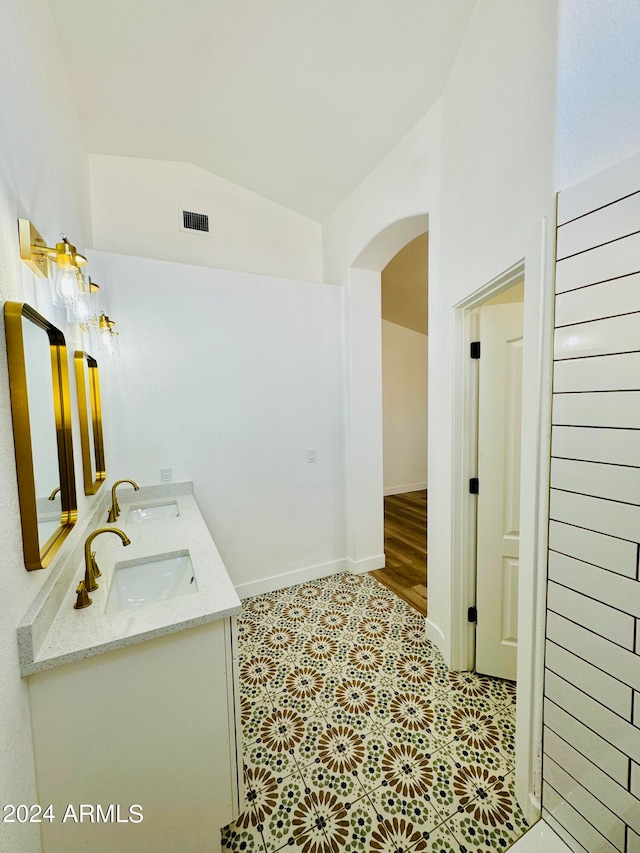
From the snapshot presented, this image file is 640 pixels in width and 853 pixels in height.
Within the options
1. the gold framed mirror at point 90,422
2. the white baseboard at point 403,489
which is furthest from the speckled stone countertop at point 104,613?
the white baseboard at point 403,489

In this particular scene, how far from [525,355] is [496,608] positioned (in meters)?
1.42

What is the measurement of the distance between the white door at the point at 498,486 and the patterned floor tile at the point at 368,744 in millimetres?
235

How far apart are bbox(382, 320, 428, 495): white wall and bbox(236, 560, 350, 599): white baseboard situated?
2891 mm

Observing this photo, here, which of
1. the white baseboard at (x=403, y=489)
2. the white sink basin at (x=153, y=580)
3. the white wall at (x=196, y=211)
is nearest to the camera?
the white sink basin at (x=153, y=580)

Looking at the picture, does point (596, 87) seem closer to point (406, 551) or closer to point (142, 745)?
point (142, 745)

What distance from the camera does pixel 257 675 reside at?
1910mm

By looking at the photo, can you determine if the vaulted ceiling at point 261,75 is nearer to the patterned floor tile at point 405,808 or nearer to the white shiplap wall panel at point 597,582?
the white shiplap wall panel at point 597,582

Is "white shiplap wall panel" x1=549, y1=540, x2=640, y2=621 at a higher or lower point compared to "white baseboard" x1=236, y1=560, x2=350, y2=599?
higher

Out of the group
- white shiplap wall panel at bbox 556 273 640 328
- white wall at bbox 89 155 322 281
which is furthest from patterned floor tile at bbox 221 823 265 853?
white wall at bbox 89 155 322 281

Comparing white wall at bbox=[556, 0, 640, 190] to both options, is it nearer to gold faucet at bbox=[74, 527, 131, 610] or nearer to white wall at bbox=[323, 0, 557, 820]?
white wall at bbox=[323, 0, 557, 820]

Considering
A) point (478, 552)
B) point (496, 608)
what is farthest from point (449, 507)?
point (496, 608)

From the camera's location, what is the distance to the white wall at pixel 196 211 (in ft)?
8.62

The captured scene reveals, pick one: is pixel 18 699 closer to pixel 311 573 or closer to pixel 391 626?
pixel 391 626

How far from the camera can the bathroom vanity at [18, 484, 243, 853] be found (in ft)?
3.10
